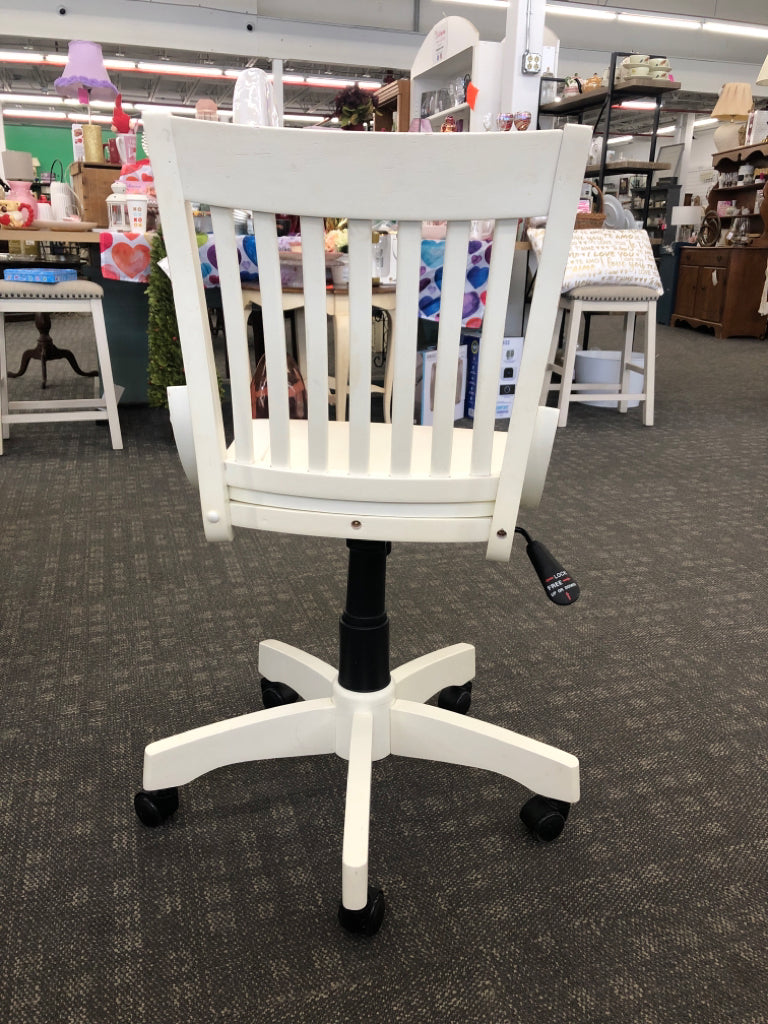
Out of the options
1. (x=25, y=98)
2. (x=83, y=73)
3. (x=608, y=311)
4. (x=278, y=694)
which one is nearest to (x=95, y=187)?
(x=83, y=73)

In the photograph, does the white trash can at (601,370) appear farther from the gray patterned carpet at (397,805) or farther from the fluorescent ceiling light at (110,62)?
the fluorescent ceiling light at (110,62)

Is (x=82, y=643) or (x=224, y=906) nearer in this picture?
(x=224, y=906)

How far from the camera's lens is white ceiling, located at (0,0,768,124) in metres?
7.98

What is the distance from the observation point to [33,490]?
2412 mm

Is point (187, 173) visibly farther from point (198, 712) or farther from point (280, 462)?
point (198, 712)

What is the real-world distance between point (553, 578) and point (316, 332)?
0.43 meters

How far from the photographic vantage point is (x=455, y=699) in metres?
1.32

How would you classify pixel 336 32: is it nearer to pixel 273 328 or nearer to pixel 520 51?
pixel 520 51

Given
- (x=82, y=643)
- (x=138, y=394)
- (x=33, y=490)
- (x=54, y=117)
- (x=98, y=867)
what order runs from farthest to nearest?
(x=54, y=117) → (x=138, y=394) → (x=33, y=490) → (x=82, y=643) → (x=98, y=867)

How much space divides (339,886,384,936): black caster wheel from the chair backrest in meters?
0.44

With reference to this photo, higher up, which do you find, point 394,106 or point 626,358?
point 394,106

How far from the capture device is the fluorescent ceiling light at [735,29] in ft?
30.2

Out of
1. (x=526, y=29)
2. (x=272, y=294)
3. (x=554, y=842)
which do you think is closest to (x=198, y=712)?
(x=554, y=842)

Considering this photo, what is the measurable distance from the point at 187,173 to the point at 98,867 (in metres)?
0.86
